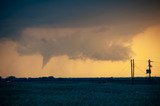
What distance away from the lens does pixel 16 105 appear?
40.2 m

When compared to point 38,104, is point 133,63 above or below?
above

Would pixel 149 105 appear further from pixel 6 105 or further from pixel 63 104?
pixel 6 105

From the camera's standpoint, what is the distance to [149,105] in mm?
38781

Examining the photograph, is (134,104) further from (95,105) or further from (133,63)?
(133,63)

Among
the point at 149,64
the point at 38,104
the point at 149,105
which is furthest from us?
the point at 149,64

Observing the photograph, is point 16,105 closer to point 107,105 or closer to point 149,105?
point 107,105

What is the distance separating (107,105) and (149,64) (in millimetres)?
59396

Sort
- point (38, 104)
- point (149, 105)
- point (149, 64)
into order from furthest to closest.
A: point (149, 64), point (38, 104), point (149, 105)

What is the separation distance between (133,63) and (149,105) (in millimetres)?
58637

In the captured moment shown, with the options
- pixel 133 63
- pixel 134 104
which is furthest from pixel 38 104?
pixel 133 63

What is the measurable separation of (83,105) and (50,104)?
426cm

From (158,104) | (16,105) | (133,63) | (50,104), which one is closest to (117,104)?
(158,104)

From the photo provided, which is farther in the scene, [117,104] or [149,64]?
[149,64]

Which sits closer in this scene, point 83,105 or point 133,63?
point 83,105
